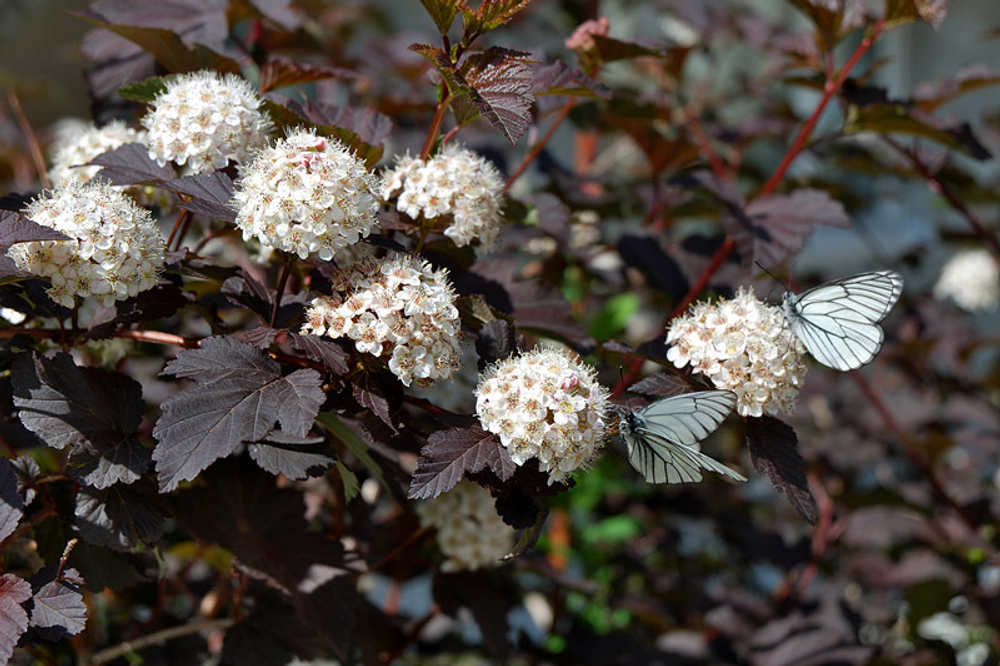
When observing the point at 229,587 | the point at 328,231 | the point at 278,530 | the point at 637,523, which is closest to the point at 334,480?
the point at 278,530

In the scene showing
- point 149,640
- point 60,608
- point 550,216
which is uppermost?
point 550,216

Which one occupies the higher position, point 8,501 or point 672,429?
point 672,429

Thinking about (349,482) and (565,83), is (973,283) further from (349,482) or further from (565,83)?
(349,482)

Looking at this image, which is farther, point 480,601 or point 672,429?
point 480,601

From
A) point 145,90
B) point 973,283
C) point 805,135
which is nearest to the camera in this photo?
point 145,90

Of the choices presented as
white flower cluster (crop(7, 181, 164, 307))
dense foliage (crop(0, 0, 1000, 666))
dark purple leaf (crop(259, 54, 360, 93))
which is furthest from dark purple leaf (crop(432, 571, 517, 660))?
dark purple leaf (crop(259, 54, 360, 93))

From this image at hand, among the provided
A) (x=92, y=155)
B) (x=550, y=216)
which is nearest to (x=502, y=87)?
(x=550, y=216)

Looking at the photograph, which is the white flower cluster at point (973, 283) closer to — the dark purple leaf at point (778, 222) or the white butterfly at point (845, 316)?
the dark purple leaf at point (778, 222)
